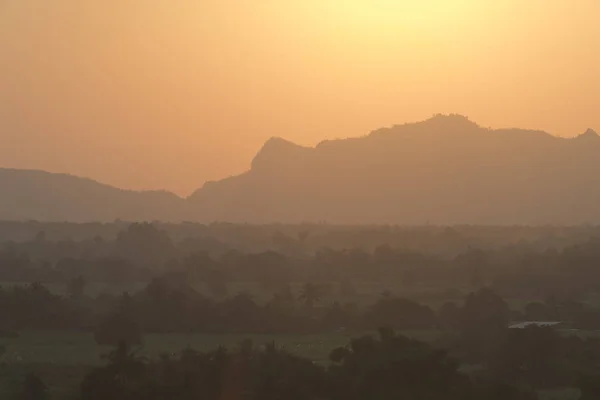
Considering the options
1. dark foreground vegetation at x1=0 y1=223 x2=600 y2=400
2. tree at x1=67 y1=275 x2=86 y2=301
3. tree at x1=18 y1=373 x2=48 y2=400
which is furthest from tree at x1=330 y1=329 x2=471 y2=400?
tree at x1=67 y1=275 x2=86 y2=301

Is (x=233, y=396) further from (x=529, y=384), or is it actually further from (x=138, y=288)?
(x=138, y=288)

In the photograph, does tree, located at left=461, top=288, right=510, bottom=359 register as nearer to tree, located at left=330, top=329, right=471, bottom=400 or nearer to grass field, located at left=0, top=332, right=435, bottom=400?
grass field, located at left=0, top=332, right=435, bottom=400

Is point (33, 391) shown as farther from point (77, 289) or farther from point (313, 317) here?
point (77, 289)

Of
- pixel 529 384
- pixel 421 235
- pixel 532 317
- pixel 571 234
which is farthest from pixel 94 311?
pixel 571 234

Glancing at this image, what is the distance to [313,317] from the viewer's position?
5709cm

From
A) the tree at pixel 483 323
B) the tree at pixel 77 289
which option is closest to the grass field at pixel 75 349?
the tree at pixel 483 323

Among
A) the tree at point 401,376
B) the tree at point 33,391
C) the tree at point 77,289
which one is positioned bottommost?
the tree at point 33,391

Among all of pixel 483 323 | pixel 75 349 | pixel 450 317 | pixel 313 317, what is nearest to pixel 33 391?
pixel 75 349

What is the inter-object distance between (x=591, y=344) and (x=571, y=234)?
105m

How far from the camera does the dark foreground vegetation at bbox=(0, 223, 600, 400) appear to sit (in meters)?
Answer: 27.8

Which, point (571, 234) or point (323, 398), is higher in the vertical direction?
point (571, 234)

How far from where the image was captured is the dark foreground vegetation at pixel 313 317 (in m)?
27.8

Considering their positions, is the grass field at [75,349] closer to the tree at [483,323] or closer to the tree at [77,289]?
the tree at [483,323]

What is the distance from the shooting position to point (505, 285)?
2872 inches
